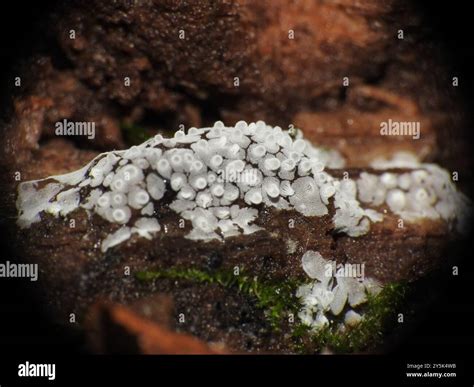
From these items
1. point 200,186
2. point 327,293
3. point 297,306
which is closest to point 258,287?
point 297,306

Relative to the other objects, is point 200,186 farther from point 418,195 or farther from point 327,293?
point 418,195

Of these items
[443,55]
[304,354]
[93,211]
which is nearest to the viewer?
[93,211]

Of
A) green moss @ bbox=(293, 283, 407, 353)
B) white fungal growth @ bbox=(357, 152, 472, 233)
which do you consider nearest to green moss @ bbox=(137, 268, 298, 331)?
green moss @ bbox=(293, 283, 407, 353)

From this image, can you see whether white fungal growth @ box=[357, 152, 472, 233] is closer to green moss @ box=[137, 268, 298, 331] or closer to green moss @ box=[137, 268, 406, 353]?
green moss @ box=[137, 268, 406, 353]

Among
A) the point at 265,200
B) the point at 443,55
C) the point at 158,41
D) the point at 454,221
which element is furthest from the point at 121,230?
the point at 443,55

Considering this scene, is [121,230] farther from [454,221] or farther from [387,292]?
[454,221]
